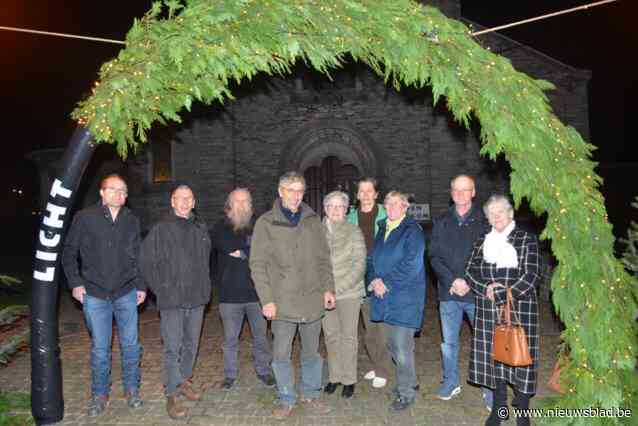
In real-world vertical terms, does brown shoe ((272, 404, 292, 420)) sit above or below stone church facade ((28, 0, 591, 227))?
below

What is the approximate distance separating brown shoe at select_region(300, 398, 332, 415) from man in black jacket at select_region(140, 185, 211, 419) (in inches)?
47.3

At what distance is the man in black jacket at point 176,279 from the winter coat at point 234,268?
1.14 feet

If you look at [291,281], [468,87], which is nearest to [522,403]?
[291,281]

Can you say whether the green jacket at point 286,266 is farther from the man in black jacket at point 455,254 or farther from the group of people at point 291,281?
the man in black jacket at point 455,254

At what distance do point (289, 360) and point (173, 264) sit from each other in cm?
150

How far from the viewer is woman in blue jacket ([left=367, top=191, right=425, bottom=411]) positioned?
4965 millimetres

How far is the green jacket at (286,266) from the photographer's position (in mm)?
4887

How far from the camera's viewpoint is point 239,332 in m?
5.58

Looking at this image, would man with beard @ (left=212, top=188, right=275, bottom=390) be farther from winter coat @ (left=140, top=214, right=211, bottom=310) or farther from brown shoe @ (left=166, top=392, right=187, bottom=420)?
brown shoe @ (left=166, top=392, right=187, bottom=420)

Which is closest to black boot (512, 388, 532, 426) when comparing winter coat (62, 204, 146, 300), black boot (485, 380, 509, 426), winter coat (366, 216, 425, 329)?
black boot (485, 380, 509, 426)

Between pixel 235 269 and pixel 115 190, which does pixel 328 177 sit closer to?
pixel 235 269

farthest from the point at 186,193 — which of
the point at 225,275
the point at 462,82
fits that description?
the point at 462,82

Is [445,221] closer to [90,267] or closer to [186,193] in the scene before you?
[186,193]

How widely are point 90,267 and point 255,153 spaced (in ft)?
33.2
